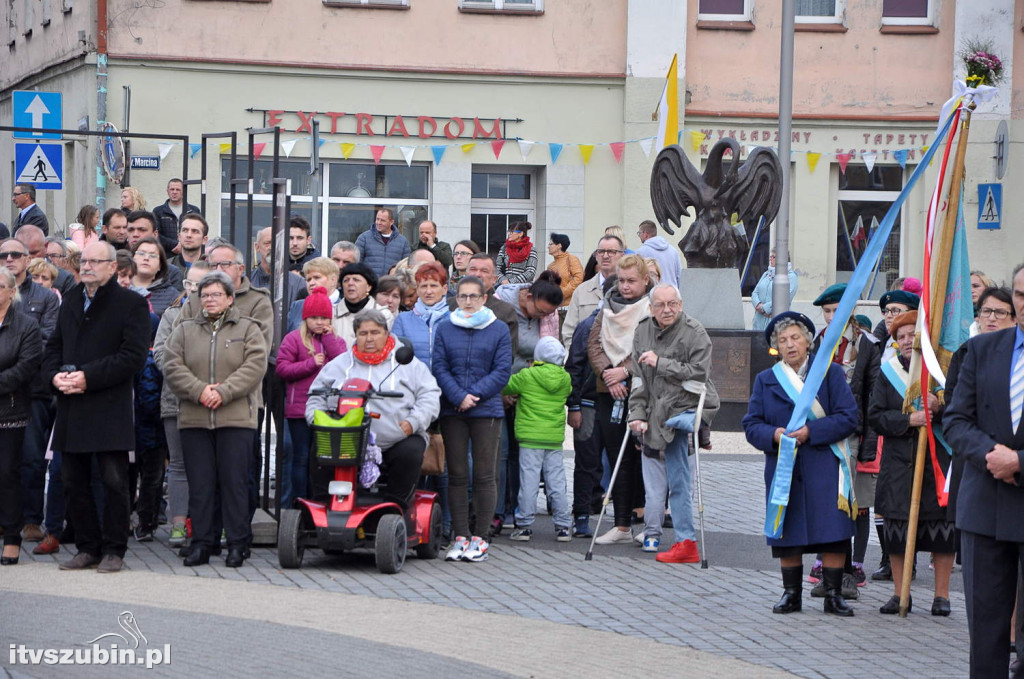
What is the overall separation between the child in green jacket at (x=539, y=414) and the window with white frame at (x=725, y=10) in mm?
15811

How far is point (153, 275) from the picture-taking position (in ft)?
37.6

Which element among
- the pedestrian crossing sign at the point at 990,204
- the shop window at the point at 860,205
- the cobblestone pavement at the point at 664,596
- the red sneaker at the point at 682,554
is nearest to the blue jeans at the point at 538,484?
the cobblestone pavement at the point at 664,596

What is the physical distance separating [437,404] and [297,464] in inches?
50.4

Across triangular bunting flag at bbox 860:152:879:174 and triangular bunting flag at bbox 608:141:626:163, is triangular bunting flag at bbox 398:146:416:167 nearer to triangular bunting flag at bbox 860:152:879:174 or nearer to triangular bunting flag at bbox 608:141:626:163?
triangular bunting flag at bbox 608:141:626:163

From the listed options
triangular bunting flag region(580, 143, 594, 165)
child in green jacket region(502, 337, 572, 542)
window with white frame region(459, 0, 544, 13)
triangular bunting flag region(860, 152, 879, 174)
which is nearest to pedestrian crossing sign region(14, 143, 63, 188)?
child in green jacket region(502, 337, 572, 542)

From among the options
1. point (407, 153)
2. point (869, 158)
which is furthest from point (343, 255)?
point (869, 158)

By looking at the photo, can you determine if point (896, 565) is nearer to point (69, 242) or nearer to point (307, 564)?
point (307, 564)

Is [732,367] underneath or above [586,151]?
underneath

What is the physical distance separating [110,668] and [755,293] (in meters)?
16.4

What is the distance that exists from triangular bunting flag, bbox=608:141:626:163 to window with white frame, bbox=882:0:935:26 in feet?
16.2

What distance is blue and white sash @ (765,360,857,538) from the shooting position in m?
9.13

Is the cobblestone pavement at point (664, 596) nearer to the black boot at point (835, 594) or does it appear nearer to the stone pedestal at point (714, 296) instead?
the black boot at point (835, 594)

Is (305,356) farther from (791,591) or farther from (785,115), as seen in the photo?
(785,115)

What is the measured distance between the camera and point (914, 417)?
365 inches
